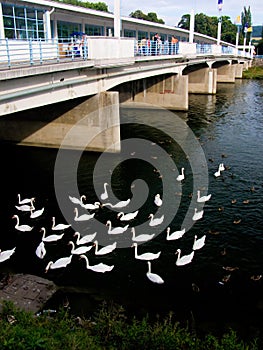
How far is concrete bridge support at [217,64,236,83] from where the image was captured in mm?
75262

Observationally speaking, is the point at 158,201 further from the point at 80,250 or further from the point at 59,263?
the point at 59,263

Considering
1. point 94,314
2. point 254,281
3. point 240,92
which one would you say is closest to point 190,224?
point 254,281

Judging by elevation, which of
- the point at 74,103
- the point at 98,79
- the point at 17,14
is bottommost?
the point at 74,103

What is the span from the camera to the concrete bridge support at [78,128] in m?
25.0

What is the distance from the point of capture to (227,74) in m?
75.6

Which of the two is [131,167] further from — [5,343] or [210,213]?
[5,343]

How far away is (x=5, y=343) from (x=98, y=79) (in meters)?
19.5

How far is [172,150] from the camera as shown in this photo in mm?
28578

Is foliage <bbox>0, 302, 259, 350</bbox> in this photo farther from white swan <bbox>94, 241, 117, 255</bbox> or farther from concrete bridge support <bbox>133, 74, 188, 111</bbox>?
concrete bridge support <bbox>133, 74, 188, 111</bbox>

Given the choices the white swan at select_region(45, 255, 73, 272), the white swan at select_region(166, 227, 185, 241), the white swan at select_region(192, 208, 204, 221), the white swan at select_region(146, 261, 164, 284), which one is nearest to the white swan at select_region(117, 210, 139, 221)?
the white swan at select_region(166, 227, 185, 241)

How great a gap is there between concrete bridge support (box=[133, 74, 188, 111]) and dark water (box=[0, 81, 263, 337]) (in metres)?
9.48

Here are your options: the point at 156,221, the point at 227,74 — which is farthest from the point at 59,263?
the point at 227,74

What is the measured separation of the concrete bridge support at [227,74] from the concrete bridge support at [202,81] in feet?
64.3

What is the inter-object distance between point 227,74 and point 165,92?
37.9 metres
